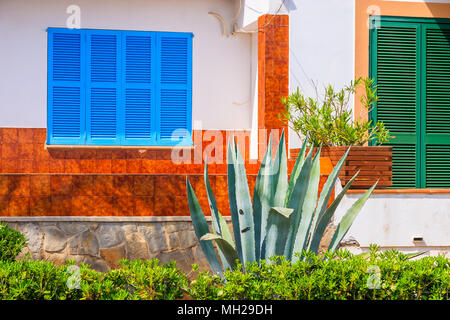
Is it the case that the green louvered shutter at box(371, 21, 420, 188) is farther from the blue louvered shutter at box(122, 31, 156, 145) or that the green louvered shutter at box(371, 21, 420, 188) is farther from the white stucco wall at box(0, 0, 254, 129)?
the blue louvered shutter at box(122, 31, 156, 145)

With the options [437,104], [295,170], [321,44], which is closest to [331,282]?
[295,170]

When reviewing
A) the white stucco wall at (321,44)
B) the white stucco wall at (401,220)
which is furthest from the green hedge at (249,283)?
the white stucco wall at (321,44)

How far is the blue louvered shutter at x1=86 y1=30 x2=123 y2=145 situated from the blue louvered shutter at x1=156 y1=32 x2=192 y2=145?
592mm

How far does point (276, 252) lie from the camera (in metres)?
3.39

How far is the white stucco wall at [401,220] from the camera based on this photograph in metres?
5.29

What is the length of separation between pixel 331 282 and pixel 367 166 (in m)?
2.84

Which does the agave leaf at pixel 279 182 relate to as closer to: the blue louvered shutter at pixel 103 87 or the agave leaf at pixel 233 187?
the agave leaf at pixel 233 187

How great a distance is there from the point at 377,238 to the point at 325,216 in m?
2.01

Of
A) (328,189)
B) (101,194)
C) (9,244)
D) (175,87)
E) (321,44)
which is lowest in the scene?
(9,244)

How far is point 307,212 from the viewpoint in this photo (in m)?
3.49

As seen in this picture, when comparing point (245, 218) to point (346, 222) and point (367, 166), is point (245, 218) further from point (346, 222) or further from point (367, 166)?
point (367, 166)

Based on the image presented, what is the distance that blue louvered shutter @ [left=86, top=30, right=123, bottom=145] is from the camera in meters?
7.62

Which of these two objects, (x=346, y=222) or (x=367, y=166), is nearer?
(x=346, y=222)
